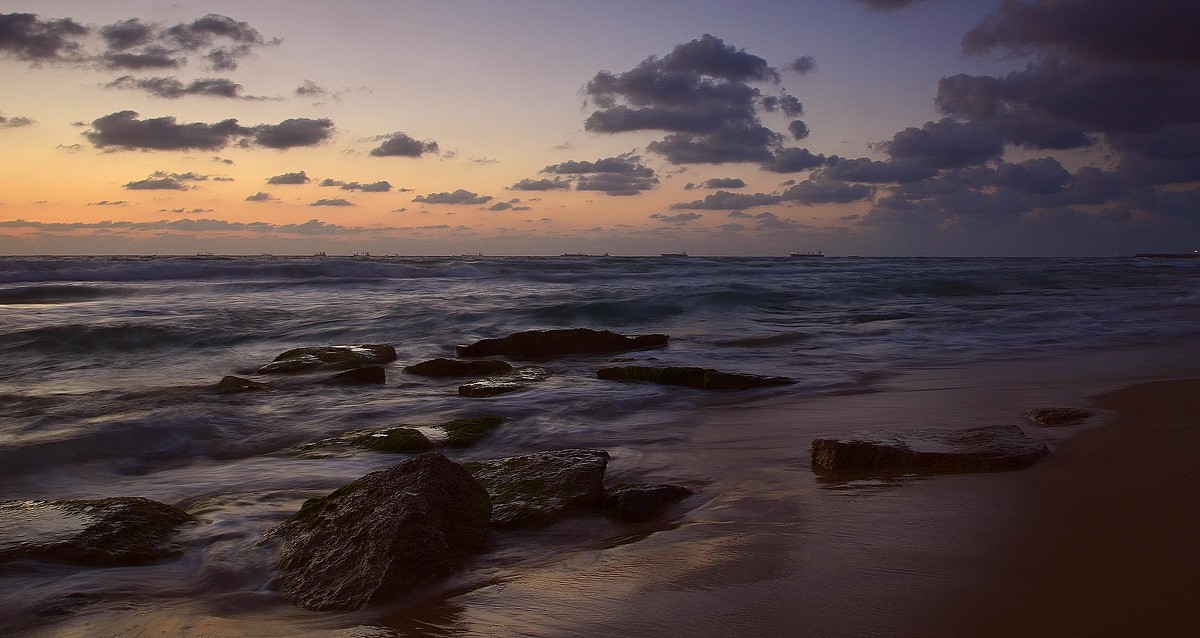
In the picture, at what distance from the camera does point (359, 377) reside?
330 inches

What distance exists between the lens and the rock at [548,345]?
34.3 ft

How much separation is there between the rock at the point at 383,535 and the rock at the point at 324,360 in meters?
5.97

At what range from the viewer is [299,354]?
9.55m

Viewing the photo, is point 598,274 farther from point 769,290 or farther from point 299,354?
point 299,354

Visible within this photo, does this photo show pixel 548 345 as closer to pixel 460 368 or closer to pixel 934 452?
pixel 460 368

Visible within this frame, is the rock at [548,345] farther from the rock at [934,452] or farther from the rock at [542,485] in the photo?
the rock at [934,452]

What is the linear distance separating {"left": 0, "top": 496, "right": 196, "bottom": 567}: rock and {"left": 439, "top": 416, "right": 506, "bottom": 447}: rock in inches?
75.5

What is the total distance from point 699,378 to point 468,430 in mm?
2742

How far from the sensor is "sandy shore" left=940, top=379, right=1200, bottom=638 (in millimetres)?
2131

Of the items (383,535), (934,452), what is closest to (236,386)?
(383,535)

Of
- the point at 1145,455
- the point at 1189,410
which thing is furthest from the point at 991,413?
the point at 1145,455

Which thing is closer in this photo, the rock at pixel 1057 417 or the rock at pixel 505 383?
the rock at pixel 1057 417

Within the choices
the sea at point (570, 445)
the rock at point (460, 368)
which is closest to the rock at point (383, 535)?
the sea at point (570, 445)

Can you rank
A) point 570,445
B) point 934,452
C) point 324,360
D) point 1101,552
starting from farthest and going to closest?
point 324,360
point 570,445
point 934,452
point 1101,552
